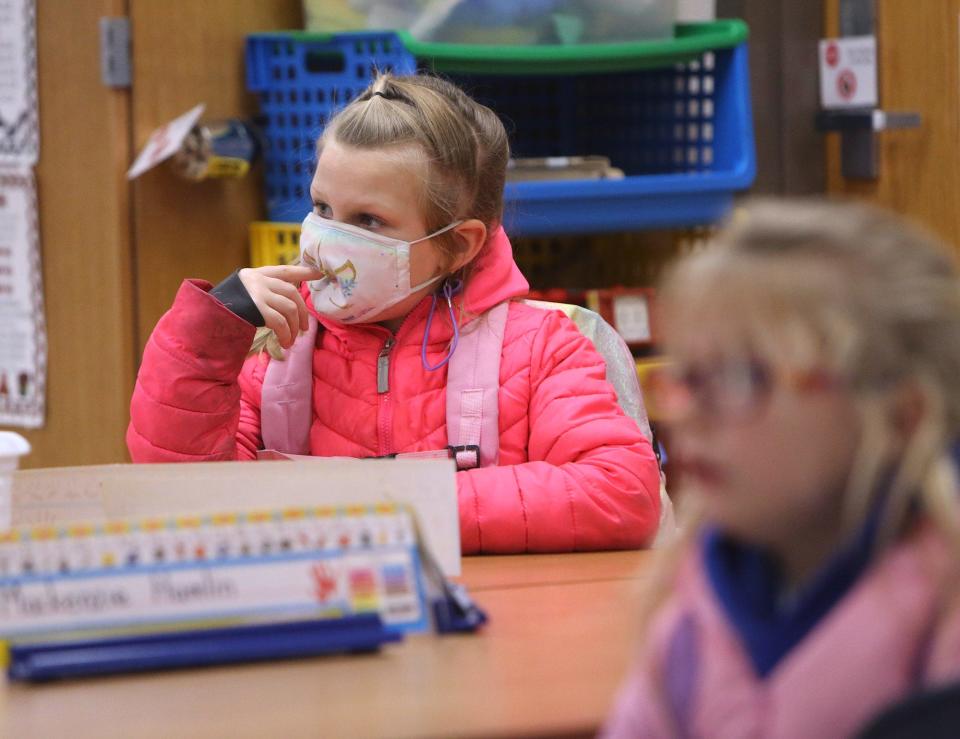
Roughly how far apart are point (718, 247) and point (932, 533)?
18 cm

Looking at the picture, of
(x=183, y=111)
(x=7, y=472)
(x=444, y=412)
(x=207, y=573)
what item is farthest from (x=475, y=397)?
(x=183, y=111)

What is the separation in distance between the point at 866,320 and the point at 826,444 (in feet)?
0.21

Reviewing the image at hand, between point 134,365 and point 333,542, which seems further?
point 134,365

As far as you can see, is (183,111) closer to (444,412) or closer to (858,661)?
(444,412)

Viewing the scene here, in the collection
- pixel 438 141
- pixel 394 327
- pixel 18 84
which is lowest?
pixel 394 327

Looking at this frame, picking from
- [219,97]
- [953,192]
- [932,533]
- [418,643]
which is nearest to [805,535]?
[932,533]

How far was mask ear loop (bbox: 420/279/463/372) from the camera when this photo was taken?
5.26ft

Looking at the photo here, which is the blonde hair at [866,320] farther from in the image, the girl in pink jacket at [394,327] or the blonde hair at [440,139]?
the blonde hair at [440,139]

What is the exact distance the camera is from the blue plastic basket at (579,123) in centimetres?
227

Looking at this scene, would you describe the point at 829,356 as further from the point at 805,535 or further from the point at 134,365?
the point at 134,365

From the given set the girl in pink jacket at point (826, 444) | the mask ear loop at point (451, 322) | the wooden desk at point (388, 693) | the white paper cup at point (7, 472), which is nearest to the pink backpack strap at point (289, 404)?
the mask ear loop at point (451, 322)

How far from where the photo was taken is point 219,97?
7.75ft

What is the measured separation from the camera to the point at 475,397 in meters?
1.56

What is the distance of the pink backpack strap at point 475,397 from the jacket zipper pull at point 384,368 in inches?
A: 3.2
